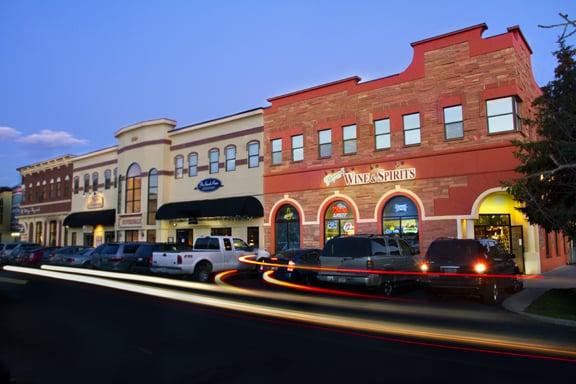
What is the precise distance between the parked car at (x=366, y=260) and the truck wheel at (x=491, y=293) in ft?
9.29

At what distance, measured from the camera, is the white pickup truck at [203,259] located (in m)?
19.3

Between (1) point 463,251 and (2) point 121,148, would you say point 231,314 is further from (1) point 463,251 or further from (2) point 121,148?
(2) point 121,148

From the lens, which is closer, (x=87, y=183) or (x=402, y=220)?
(x=402, y=220)

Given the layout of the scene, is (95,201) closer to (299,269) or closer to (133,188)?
(133,188)

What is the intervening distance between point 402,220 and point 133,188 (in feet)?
80.6

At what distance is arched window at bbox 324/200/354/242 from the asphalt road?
49.1 ft

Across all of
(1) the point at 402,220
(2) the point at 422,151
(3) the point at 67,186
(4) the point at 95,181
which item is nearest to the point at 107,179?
(4) the point at 95,181

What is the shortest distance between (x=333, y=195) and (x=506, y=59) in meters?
11.0

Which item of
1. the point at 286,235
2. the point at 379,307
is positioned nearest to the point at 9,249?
the point at 286,235

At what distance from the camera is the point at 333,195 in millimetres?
26828

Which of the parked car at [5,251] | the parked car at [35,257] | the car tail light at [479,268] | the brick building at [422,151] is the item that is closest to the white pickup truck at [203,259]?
the brick building at [422,151]

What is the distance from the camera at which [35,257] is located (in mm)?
31453

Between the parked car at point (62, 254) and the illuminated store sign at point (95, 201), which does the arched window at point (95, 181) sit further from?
the parked car at point (62, 254)

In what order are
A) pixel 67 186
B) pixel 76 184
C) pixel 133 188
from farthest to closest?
pixel 67 186
pixel 76 184
pixel 133 188
